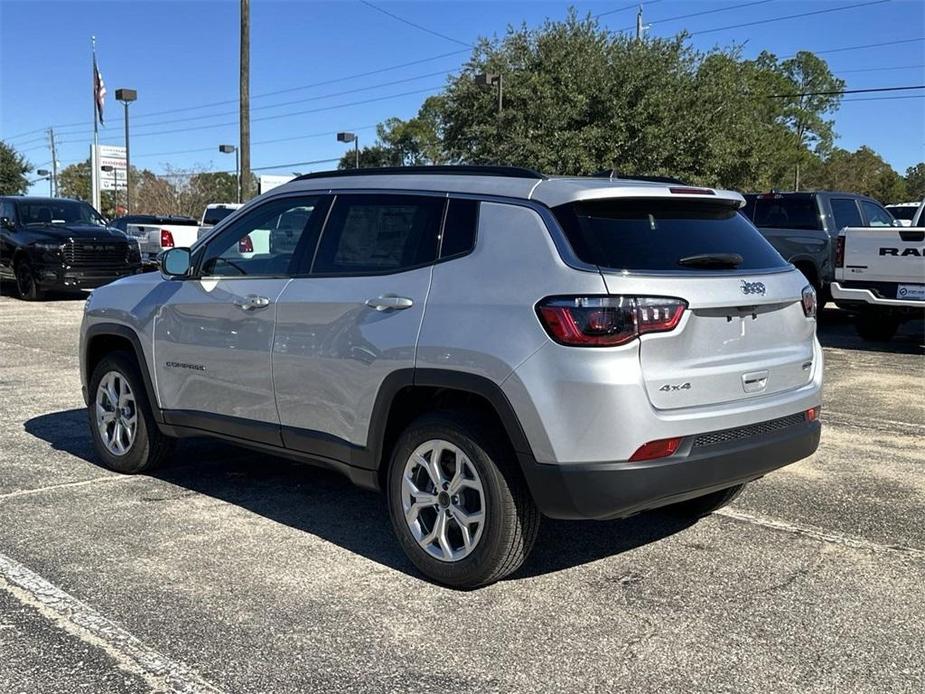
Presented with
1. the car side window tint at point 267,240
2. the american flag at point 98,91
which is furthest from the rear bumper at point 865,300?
the american flag at point 98,91

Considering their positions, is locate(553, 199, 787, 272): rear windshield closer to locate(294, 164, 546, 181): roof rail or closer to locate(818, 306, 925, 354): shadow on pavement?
locate(294, 164, 546, 181): roof rail

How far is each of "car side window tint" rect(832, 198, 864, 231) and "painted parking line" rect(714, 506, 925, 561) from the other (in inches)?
396

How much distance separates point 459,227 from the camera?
13.4 feet

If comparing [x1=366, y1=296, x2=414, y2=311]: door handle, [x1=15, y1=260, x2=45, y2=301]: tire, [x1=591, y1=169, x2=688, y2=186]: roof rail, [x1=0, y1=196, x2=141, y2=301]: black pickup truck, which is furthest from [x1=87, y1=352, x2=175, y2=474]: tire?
[x1=15, y1=260, x2=45, y2=301]: tire

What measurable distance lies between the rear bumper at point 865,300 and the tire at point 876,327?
1069mm

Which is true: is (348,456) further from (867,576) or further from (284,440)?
(867,576)

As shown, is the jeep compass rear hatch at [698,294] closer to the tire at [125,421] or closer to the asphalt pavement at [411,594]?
the asphalt pavement at [411,594]

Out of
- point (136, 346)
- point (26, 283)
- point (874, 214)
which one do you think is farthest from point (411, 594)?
point (26, 283)

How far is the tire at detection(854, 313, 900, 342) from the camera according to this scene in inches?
496

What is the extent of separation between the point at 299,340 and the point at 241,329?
50 centimetres

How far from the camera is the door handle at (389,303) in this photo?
4.10 meters

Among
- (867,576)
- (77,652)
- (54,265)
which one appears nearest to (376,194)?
(77,652)

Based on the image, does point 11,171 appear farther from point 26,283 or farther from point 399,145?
point 26,283

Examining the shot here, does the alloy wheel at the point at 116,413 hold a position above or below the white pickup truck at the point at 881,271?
below
